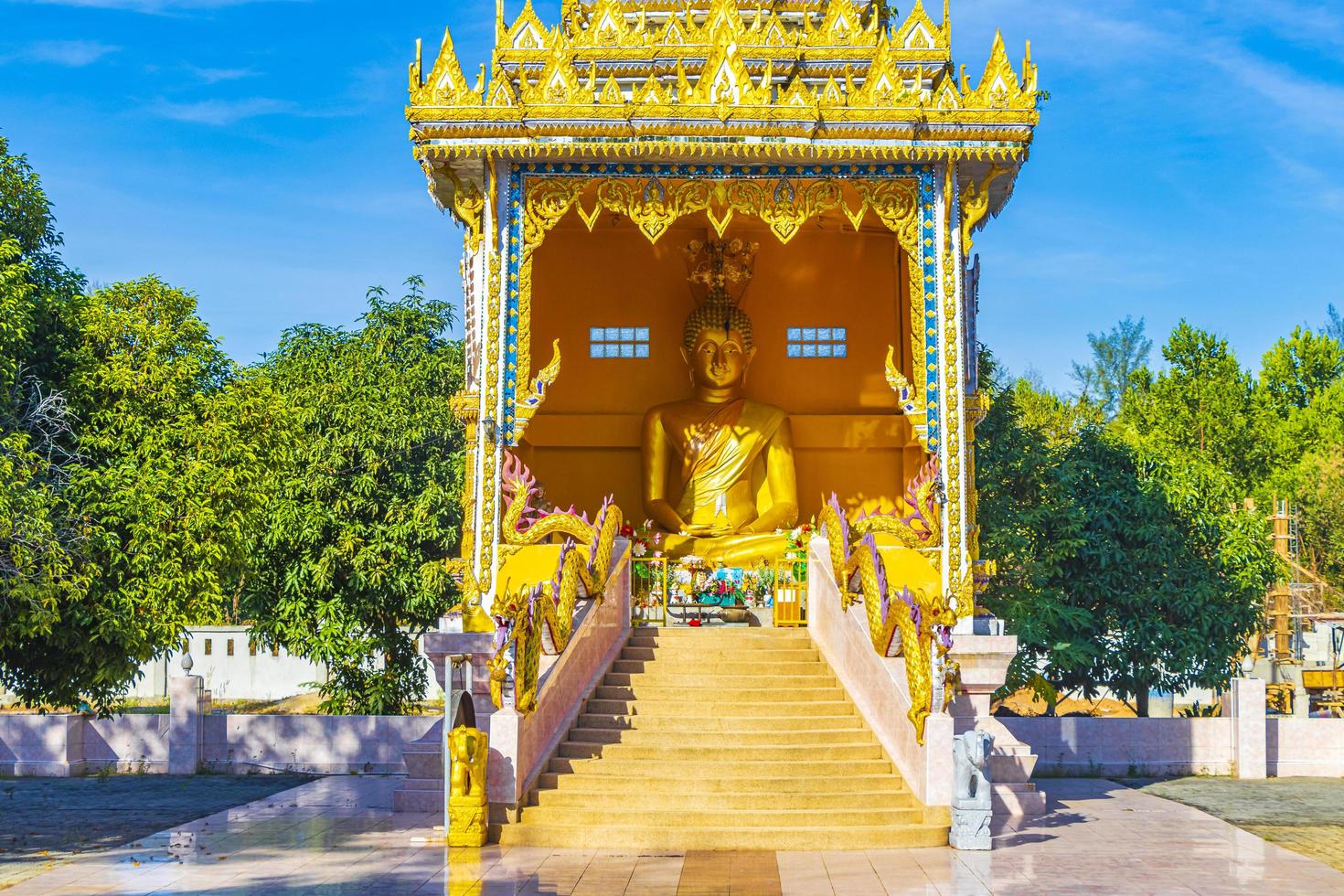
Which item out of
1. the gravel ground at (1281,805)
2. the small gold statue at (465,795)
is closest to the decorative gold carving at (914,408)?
the gravel ground at (1281,805)

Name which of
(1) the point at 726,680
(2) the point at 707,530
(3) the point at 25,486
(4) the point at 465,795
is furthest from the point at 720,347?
(3) the point at 25,486

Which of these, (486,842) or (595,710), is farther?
(595,710)

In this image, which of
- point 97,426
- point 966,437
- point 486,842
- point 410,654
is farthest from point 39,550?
point 410,654

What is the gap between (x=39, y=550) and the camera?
35.0 feet

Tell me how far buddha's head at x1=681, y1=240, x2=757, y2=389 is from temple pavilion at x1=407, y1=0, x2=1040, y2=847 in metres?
0.03

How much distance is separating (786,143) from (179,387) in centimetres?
582

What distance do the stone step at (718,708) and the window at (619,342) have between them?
213 inches

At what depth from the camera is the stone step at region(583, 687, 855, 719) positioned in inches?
447

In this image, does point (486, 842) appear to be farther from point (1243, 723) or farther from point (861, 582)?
point (1243, 723)

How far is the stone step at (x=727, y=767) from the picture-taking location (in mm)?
10453

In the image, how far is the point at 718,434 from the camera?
1530 centimetres

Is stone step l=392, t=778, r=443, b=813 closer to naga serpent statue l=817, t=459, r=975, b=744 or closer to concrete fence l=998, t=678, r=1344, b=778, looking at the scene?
naga serpent statue l=817, t=459, r=975, b=744

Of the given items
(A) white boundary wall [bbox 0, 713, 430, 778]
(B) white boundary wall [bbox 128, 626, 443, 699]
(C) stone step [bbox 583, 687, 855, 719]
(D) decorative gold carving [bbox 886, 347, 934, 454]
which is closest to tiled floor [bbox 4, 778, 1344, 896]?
(C) stone step [bbox 583, 687, 855, 719]

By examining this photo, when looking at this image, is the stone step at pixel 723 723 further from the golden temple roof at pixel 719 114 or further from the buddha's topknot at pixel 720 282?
the buddha's topknot at pixel 720 282
